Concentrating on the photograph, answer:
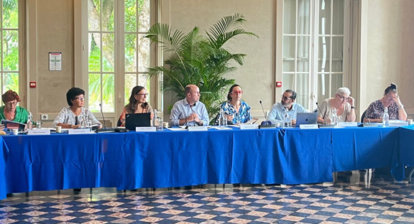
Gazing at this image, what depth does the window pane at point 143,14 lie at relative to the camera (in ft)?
30.7

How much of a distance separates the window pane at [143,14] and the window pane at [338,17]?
3.03 metres

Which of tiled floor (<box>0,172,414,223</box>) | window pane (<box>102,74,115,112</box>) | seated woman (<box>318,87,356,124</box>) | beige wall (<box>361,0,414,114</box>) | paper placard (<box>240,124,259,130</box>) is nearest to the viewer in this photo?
tiled floor (<box>0,172,414,223</box>)

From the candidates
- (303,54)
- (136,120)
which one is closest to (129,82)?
(303,54)

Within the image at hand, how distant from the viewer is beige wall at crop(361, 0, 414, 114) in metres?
10.1

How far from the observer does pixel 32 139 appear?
6043mm

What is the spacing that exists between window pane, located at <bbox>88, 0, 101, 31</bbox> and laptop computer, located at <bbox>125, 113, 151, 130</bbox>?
10.1 feet

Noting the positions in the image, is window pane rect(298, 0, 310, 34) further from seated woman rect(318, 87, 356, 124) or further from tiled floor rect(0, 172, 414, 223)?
tiled floor rect(0, 172, 414, 223)

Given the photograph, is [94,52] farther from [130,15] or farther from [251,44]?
[251,44]

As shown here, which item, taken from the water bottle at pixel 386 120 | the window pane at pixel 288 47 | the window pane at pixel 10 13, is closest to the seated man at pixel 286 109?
the water bottle at pixel 386 120

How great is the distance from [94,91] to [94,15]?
1115mm

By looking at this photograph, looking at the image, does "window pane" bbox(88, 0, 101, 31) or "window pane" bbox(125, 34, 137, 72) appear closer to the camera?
"window pane" bbox(88, 0, 101, 31)

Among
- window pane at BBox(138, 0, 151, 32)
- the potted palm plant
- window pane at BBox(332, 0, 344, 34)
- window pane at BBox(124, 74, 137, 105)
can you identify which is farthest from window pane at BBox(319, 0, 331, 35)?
window pane at BBox(124, 74, 137, 105)

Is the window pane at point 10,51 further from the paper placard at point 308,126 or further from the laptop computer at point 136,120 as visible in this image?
the paper placard at point 308,126

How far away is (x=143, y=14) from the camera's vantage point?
30.7 ft
